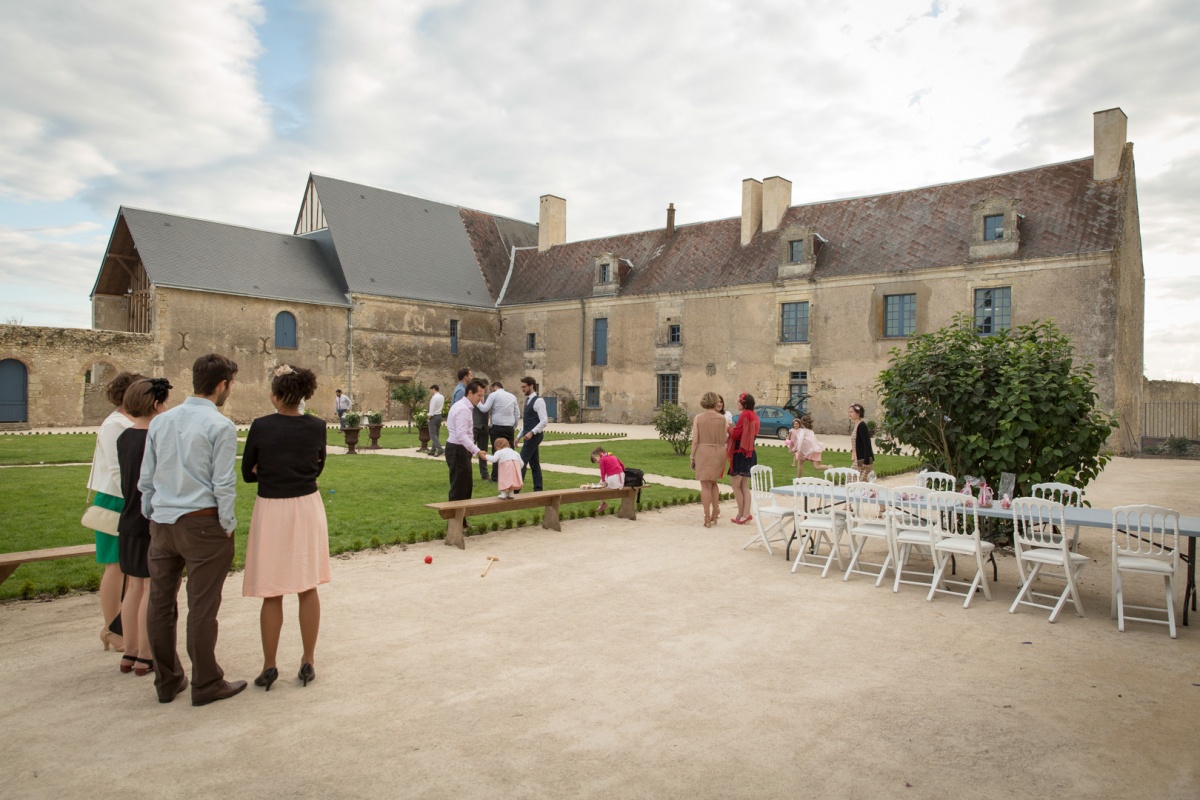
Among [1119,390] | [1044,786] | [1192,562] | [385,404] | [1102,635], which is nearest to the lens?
[1044,786]

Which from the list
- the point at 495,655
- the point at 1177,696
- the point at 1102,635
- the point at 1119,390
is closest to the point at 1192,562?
the point at 1102,635

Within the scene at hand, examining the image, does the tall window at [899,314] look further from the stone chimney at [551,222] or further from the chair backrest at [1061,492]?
the chair backrest at [1061,492]

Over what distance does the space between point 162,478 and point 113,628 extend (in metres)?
1.43

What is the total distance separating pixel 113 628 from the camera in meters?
4.73

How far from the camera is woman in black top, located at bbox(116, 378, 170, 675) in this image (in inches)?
169

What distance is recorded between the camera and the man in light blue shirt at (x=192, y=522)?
155 inches

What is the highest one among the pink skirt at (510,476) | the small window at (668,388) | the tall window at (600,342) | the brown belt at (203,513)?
the tall window at (600,342)

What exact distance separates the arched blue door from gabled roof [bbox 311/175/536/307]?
453 inches

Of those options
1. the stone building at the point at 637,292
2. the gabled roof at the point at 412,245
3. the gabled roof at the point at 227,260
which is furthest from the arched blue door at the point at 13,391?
the gabled roof at the point at 412,245

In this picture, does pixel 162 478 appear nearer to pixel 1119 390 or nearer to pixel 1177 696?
pixel 1177 696

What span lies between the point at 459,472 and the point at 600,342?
85.9 ft

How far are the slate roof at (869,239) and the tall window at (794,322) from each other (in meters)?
1.18

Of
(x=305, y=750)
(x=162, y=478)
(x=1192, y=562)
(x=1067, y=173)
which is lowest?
(x=305, y=750)

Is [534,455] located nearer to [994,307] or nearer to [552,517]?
[552,517]
